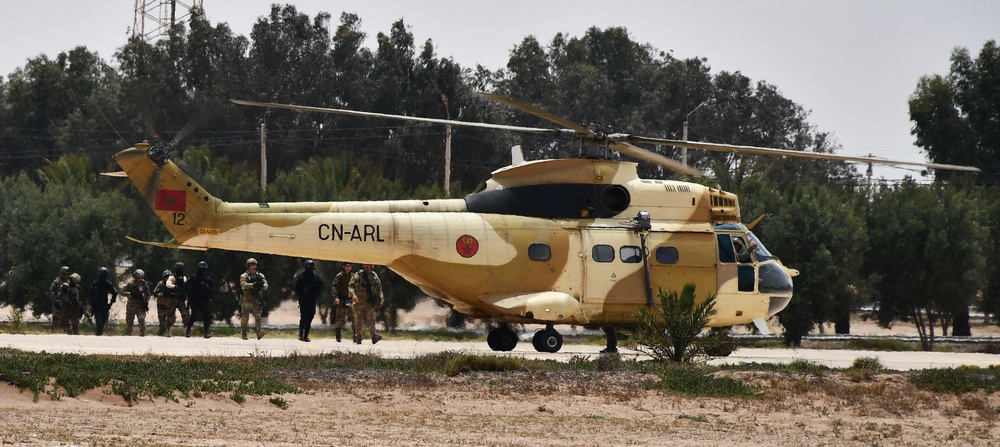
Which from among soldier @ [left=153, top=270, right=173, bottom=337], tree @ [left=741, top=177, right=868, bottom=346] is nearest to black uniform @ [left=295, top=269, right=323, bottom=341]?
soldier @ [left=153, top=270, right=173, bottom=337]

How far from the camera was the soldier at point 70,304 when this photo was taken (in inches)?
1146

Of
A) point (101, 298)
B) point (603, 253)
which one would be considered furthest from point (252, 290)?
point (603, 253)

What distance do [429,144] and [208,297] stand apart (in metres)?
38.8

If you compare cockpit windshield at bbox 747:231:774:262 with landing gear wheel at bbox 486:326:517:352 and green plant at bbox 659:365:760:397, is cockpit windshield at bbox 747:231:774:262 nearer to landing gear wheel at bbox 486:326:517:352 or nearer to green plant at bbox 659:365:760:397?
landing gear wheel at bbox 486:326:517:352

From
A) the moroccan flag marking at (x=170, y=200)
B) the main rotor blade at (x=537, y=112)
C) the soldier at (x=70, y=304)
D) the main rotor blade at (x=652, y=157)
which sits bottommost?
the soldier at (x=70, y=304)

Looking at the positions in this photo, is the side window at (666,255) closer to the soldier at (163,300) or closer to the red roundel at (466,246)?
the red roundel at (466,246)

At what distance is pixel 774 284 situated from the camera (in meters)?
25.2

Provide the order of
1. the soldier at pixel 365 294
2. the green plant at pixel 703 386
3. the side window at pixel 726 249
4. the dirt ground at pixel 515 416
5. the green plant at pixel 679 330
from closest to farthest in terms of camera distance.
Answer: the dirt ground at pixel 515 416, the green plant at pixel 703 386, the green plant at pixel 679 330, the side window at pixel 726 249, the soldier at pixel 365 294

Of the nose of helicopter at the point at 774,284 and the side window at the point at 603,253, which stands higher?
→ the side window at the point at 603,253

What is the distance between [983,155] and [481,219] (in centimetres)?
4921

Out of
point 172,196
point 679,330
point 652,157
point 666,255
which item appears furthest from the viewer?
point 666,255

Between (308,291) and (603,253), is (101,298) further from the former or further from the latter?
(603,253)

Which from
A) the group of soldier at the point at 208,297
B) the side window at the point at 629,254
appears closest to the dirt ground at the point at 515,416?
the side window at the point at 629,254

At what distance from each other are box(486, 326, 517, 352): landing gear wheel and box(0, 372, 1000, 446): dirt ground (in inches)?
213
